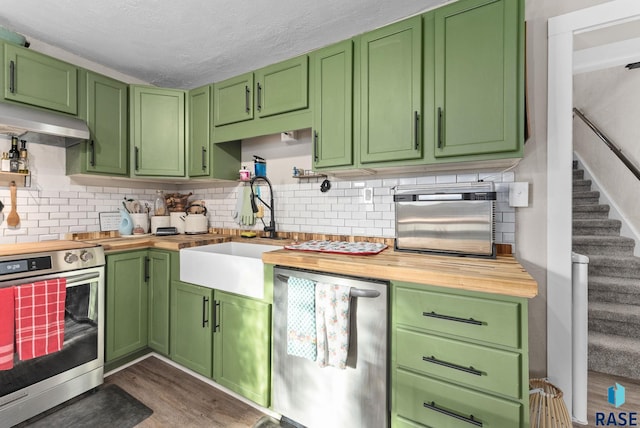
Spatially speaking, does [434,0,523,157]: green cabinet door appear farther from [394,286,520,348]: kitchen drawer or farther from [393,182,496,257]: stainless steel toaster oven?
[394,286,520,348]: kitchen drawer

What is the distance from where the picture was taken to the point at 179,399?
6.15ft

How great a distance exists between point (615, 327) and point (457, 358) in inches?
91.2

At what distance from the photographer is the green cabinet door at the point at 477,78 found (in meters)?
1.41

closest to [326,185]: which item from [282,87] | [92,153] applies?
[282,87]

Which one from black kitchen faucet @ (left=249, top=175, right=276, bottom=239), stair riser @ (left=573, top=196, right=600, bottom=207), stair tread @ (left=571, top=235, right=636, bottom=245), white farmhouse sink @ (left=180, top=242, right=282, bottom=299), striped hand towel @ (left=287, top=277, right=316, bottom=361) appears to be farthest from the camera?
stair riser @ (left=573, top=196, right=600, bottom=207)

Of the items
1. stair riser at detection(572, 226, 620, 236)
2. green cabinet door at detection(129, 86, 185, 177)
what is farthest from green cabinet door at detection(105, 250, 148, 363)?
stair riser at detection(572, 226, 620, 236)

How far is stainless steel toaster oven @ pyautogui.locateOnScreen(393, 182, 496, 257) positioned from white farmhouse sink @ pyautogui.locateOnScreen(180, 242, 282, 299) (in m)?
0.91

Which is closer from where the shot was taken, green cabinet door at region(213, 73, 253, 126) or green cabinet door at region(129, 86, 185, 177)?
green cabinet door at region(213, 73, 253, 126)

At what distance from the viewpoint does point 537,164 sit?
1666mm

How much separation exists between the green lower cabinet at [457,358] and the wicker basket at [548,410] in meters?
0.48

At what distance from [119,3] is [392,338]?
2584mm

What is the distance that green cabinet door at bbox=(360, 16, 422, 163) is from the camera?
1.63 meters

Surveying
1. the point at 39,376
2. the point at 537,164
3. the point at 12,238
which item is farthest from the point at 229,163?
the point at 537,164

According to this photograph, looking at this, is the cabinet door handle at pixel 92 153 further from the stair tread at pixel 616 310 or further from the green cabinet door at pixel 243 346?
the stair tread at pixel 616 310
